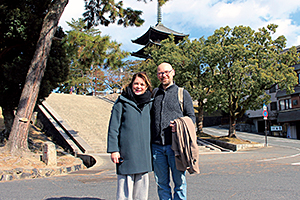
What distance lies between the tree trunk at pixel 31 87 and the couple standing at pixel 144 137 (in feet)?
19.8

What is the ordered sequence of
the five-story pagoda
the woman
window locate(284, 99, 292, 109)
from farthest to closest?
1. the five-story pagoda
2. window locate(284, 99, 292, 109)
3. the woman

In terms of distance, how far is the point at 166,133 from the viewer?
8.82 feet

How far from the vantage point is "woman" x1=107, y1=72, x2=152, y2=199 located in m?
2.50

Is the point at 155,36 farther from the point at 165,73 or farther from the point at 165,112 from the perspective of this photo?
the point at 165,112

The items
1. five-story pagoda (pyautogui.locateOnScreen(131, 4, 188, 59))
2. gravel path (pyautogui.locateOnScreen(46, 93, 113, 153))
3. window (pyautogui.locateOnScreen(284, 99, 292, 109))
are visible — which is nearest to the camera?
gravel path (pyautogui.locateOnScreen(46, 93, 113, 153))

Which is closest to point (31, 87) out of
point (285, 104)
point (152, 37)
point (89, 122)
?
point (89, 122)

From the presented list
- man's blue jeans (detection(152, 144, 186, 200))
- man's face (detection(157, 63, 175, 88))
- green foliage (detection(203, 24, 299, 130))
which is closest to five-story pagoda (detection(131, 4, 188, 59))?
green foliage (detection(203, 24, 299, 130))

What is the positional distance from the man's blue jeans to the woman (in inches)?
4.3

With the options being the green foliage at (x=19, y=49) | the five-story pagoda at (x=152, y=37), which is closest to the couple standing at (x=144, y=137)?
the green foliage at (x=19, y=49)

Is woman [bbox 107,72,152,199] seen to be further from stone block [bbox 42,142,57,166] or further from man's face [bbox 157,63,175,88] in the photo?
stone block [bbox 42,142,57,166]

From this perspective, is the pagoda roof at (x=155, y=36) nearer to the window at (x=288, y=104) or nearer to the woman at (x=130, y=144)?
the window at (x=288, y=104)

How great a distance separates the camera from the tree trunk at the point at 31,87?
732 cm

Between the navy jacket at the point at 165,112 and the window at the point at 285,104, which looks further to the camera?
the window at the point at 285,104

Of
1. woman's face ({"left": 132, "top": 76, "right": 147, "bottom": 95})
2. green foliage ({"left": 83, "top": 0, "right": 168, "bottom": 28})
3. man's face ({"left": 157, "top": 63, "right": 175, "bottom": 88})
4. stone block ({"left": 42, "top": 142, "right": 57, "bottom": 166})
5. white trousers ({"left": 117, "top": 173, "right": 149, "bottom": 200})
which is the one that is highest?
green foliage ({"left": 83, "top": 0, "right": 168, "bottom": 28})
